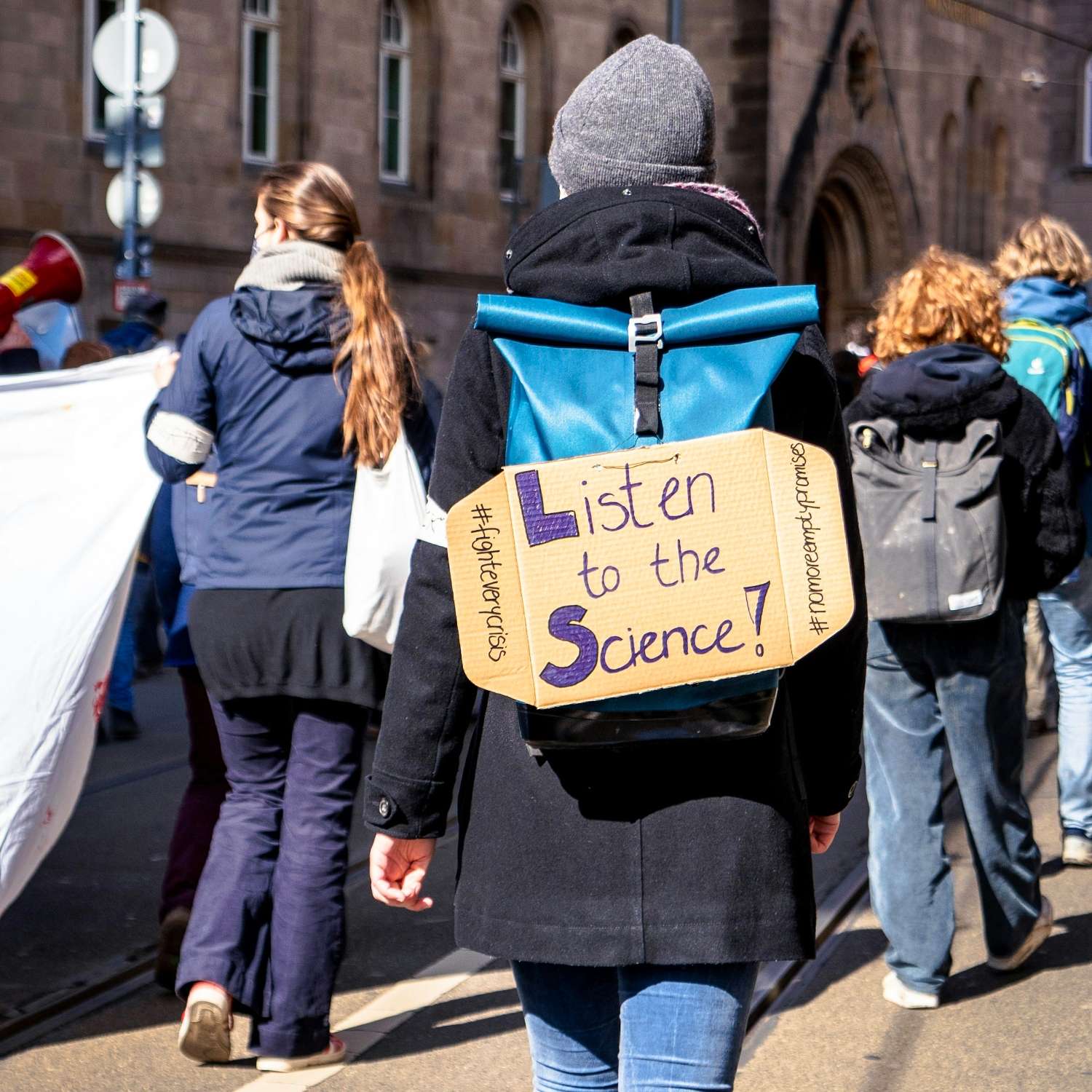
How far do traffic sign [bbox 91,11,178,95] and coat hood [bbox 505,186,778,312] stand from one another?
1101 centimetres

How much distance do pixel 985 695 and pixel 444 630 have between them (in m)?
2.37

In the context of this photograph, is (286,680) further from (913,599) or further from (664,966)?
(664,966)

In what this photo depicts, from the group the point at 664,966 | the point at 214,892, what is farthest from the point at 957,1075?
the point at 664,966

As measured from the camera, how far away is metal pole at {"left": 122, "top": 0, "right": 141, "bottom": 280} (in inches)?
489

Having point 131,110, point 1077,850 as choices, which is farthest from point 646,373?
point 131,110

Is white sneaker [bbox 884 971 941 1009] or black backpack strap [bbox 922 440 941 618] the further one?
white sneaker [bbox 884 971 941 1009]

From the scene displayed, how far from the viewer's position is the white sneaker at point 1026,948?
4457 mm

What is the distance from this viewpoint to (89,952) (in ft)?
15.6

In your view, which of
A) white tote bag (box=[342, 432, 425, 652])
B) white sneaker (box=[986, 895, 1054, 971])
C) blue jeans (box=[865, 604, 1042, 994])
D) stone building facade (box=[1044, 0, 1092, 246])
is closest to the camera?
white tote bag (box=[342, 432, 425, 652])

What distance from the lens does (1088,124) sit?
115 ft

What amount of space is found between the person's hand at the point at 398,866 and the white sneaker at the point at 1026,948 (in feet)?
8.42

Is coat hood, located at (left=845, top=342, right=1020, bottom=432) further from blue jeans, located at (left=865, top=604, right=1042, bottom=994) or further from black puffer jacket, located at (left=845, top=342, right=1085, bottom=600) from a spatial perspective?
blue jeans, located at (left=865, top=604, right=1042, bottom=994)

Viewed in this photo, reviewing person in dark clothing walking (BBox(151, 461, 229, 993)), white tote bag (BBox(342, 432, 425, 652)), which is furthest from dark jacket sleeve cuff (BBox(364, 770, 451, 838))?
person in dark clothing walking (BBox(151, 461, 229, 993))

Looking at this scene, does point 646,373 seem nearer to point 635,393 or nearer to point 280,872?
point 635,393
